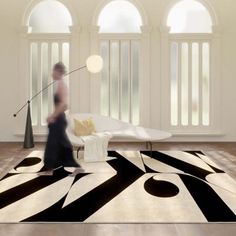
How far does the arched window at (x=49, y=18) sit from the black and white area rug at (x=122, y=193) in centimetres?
335

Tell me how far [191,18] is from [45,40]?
10.4ft

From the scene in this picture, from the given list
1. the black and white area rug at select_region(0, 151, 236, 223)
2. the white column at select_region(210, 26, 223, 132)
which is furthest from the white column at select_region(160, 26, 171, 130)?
the black and white area rug at select_region(0, 151, 236, 223)

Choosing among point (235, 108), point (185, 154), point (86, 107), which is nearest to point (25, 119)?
point (86, 107)

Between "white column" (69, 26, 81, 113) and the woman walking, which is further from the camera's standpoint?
"white column" (69, 26, 81, 113)

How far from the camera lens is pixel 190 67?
720 centimetres

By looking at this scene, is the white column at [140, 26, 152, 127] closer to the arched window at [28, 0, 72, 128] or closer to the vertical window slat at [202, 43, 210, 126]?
the vertical window slat at [202, 43, 210, 126]

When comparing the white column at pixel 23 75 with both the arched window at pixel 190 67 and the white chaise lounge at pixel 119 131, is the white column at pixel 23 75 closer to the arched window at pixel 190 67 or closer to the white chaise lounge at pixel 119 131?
the white chaise lounge at pixel 119 131

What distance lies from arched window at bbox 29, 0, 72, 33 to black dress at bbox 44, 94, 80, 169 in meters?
3.58

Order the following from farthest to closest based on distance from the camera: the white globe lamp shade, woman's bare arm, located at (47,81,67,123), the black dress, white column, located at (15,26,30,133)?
the white globe lamp shade → white column, located at (15,26,30,133) → the black dress → woman's bare arm, located at (47,81,67,123)

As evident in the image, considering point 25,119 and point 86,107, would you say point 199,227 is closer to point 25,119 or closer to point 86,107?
point 86,107

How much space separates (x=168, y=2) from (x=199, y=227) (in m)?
5.49

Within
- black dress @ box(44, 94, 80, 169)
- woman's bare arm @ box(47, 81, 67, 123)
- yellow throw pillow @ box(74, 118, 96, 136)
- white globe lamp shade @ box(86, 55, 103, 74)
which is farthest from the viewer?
white globe lamp shade @ box(86, 55, 103, 74)

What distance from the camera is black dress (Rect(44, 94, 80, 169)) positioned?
4070 mm

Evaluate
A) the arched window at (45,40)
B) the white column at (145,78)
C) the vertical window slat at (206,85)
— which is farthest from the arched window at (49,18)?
the vertical window slat at (206,85)
